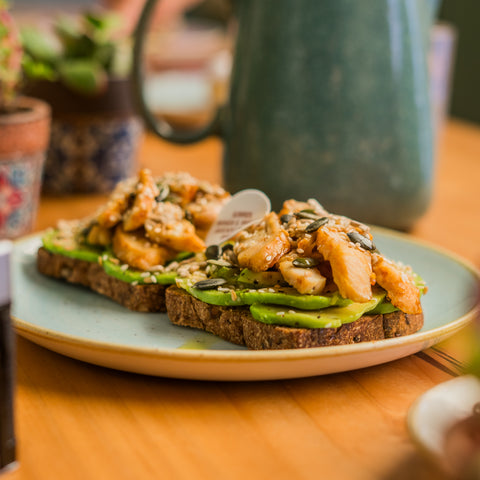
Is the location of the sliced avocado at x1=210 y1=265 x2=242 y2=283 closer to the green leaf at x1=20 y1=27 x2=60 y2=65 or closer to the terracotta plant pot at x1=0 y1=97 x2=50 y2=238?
the terracotta plant pot at x1=0 y1=97 x2=50 y2=238

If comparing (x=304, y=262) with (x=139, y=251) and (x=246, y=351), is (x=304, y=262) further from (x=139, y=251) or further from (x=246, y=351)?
(x=139, y=251)

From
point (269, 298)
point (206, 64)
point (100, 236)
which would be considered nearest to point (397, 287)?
point (269, 298)

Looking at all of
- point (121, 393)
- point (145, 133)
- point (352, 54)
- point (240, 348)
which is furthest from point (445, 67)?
point (121, 393)

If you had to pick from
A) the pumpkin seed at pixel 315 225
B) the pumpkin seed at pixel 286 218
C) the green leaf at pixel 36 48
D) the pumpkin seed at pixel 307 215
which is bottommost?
the pumpkin seed at pixel 286 218

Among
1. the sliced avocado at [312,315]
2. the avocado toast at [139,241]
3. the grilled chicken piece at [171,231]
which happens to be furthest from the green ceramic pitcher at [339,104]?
the sliced avocado at [312,315]

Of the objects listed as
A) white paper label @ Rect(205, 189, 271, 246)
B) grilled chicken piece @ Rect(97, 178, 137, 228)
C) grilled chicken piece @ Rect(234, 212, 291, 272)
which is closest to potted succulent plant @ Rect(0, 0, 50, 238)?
grilled chicken piece @ Rect(97, 178, 137, 228)

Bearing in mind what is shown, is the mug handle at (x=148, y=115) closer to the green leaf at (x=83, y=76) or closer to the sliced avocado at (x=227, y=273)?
the green leaf at (x=83, y=76)
